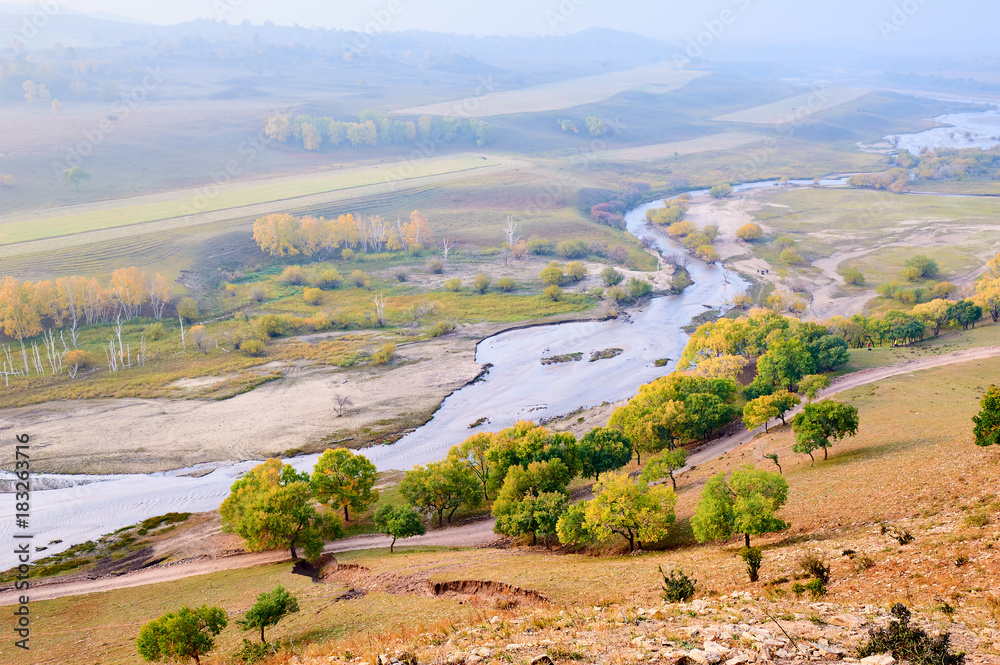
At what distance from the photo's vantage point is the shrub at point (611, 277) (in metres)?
125

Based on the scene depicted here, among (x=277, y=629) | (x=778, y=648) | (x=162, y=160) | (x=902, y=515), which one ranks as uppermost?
(x=162, y=160)

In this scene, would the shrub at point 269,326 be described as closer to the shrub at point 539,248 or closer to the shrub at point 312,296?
the shrub at point 312,296

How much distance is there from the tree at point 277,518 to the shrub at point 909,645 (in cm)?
3940

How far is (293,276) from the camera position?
422 ft

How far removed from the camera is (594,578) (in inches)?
1346

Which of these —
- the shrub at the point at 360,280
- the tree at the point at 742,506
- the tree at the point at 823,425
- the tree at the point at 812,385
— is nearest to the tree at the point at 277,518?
the tree at the point at 742,506

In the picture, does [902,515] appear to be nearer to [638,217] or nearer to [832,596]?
[832,596]

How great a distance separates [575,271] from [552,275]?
6702 millimetres

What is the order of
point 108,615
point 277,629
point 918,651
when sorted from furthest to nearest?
point 108,615, point 277,629, point 918,651

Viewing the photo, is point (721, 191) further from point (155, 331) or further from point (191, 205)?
point (155, 331)

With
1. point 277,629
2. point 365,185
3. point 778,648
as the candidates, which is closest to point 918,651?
point 778,648

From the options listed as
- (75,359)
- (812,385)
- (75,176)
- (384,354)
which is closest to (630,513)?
(812,385)

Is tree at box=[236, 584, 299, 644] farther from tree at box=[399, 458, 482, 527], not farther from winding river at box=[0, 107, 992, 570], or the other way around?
winding river at box=[0, 107, 992, 570]

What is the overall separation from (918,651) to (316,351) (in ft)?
302
